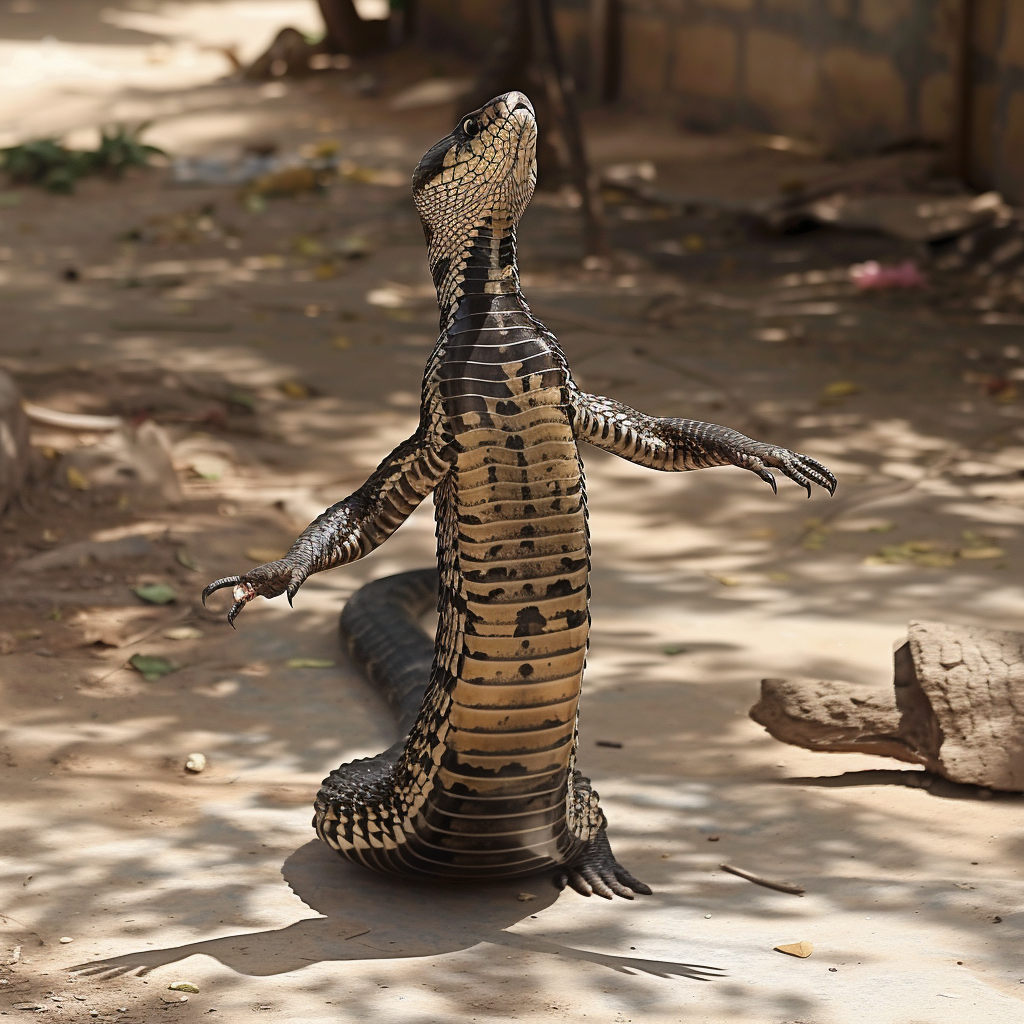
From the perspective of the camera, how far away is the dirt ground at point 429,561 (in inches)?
125

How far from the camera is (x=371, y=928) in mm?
3422

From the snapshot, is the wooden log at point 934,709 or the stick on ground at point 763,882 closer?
the stick on ground at point 763,882

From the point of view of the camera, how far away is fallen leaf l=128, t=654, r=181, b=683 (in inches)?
197

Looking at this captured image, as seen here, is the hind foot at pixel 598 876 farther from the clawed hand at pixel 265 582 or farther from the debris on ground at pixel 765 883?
the clawed hand at pixel 265 582

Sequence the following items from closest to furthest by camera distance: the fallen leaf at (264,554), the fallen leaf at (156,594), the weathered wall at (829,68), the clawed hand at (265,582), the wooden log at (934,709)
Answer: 1. the clawed hand at (265,582)
2. the wooden log at (934,709)
3. the fallen leaf at (156,594)
4. the fallen leaf at (264,554)
5. the weathered wall at (829,68)

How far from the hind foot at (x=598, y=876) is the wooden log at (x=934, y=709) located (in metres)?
0.92

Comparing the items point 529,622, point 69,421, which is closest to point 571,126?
point 69,421

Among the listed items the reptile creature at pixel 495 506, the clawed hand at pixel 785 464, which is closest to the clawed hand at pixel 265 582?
the reptile creature at pixel 495 506

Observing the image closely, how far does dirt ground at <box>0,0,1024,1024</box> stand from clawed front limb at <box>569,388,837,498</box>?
1.05 metres

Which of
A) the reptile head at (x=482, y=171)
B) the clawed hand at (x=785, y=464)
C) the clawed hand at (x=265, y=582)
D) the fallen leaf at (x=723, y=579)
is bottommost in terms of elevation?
the fallen leaf at (x=723, y=579)

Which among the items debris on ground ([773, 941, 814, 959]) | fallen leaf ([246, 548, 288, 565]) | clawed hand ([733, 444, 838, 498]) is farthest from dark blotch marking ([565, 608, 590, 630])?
fallen leaf ([246, 548, 288, 565])

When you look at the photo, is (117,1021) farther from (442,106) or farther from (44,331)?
(442,106)

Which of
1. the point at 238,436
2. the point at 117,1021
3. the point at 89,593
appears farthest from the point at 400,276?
the point at 117,1021

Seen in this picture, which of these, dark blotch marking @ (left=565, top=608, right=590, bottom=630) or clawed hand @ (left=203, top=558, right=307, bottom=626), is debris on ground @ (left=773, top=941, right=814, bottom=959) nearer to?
dark blotch marking @ (left=565, top=608, right=590, bottom=630)
